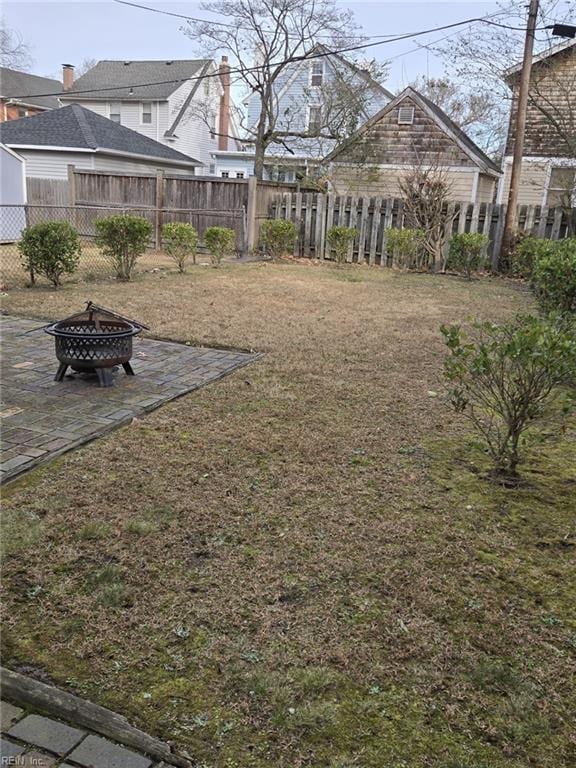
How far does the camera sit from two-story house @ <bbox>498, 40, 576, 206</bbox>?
51.0ft

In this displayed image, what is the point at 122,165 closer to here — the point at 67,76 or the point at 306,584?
the point at 67,76

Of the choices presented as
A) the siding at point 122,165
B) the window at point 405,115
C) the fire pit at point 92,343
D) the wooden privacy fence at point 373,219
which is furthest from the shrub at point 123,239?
the window at point 405,115

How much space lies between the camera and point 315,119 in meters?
23.7

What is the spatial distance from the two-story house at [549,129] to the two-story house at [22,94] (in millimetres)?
28230

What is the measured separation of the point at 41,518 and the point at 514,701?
216 cm

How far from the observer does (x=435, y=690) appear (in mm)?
1937

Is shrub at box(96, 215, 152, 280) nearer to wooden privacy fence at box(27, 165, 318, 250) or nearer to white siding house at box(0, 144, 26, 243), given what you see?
wooden privacy fence at box(27, 165, 318, 250)

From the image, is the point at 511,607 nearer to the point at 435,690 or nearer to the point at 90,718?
the point at 435,690

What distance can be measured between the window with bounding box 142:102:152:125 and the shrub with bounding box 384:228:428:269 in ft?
73.3

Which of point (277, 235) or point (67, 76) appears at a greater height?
point (67, 76)

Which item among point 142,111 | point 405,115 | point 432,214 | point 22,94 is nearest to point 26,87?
point 22,94

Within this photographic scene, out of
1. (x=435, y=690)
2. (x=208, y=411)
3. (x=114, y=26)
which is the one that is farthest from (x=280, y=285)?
(x=114, y=26)

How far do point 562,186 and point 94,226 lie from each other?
1187 centimetres

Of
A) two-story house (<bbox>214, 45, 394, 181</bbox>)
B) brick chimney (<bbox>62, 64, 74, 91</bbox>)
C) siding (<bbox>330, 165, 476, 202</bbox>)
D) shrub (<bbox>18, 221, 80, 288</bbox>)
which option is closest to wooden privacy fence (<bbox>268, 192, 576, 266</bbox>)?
siding (<bbox>330, 165, 476, 202</bbox>)
